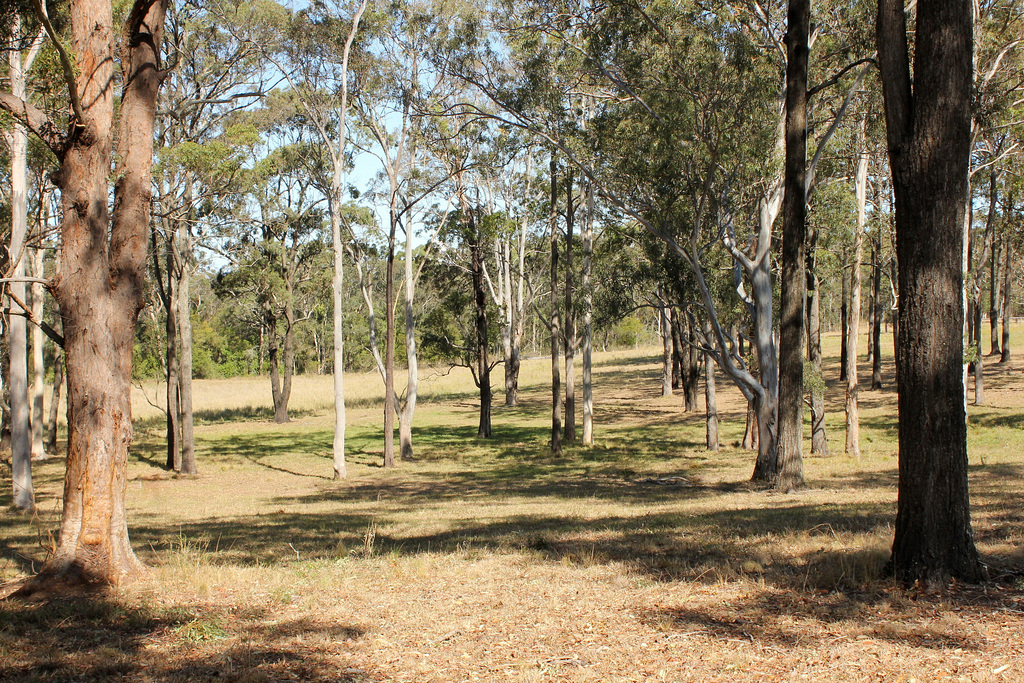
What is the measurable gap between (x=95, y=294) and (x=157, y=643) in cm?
286

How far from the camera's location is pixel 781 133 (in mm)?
16969

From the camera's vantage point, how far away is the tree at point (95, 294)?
19.8 ft

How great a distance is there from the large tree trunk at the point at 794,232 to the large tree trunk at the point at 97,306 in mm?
9393

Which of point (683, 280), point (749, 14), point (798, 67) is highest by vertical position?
point (749, 14)

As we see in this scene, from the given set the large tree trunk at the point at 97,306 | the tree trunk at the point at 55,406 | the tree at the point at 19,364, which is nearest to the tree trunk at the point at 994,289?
the tree at the point at 19,364

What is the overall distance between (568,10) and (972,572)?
1489 cm

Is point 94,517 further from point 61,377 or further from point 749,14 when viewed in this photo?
point 61,377

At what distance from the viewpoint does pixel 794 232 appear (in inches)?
482

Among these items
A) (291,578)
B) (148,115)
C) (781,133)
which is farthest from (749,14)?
(291,578)

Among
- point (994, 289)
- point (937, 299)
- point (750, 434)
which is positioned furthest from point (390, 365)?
point (994, 289)

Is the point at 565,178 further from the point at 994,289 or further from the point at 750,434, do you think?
the point at 994,289

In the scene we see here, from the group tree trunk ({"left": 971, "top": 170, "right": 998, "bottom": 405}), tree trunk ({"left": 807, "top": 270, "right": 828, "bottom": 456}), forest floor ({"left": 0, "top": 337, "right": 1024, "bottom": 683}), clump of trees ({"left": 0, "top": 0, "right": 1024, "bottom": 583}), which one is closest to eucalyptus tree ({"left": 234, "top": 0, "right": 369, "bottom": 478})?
clump of trees ({"left": 0, "top": 0, "right": 1024, "bottom": 583})

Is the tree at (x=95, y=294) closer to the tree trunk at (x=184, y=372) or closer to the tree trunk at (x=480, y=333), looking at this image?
the tree trunk at (x=184, y=372)

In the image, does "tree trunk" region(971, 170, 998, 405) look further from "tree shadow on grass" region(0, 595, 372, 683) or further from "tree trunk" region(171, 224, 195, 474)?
"tree shadow on grass" region(0, 595, 372, 683)
